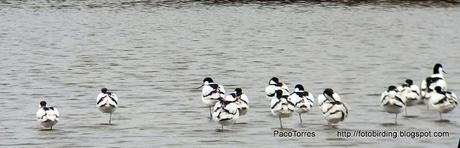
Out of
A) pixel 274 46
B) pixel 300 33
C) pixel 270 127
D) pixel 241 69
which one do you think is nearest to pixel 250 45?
pixel 274 46

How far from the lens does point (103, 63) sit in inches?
1853

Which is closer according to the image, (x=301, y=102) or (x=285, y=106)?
(x=285, y=106)

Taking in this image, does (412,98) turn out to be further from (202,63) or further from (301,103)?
(202,63)

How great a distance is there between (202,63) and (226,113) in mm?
22164

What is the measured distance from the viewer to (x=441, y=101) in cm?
2544

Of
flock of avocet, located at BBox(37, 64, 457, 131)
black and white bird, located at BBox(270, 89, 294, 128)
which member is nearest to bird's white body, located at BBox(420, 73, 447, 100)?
flock of avocet, located at BBox(37, 64, 457, 131)

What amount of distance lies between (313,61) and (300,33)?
19614 millimetres

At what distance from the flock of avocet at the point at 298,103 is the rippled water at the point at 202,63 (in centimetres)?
44

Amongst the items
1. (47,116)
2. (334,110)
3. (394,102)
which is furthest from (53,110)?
(394,102)

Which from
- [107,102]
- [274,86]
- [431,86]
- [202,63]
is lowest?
[107,102]

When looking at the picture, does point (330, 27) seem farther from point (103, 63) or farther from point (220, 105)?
point (220, 105)

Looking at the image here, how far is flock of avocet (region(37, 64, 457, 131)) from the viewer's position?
2458 cm

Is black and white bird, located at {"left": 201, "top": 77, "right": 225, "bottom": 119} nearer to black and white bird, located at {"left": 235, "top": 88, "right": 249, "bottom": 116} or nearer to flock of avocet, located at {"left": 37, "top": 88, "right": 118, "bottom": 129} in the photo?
black and white bird, located at {"left": 235, "top": 88, "right": 249, "bottom": 116}

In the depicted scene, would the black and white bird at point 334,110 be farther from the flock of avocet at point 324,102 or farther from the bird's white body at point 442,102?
the bird's white body at point 442,102
